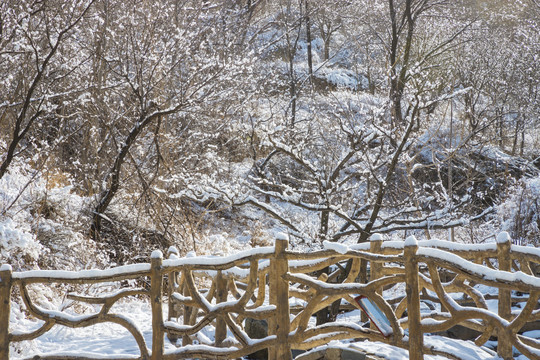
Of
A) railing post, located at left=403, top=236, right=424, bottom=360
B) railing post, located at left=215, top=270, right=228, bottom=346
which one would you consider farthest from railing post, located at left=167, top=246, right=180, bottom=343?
railing post, located at left=403, top=236, right=424, bottom=360

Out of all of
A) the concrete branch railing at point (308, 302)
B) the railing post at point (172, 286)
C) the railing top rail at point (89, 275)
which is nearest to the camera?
the concrete branch railing at point (308, 302)

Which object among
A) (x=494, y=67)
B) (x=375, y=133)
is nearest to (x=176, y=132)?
(x=375, y=133)

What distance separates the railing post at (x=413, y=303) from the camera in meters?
3.65

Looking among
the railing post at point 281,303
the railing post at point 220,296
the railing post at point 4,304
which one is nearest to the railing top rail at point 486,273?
the railing post at point 281,303

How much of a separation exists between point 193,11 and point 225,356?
8.46m

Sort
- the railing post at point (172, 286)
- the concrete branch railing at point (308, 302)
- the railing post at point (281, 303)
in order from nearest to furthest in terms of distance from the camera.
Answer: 1. the concrete branch railing at point (308, 302)
2. the railing post at point (281, 303)
3. the railing post at point (172, 286)

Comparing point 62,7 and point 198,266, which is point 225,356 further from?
point 62,7

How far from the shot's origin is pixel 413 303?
145 inches

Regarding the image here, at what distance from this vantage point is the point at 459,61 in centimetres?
1736

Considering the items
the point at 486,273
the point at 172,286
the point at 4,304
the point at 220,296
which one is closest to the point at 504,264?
the point at 486,273

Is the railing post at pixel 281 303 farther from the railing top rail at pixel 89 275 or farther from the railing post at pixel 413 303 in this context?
the railing top rail at pixel 89 275

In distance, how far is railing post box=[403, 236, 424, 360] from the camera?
3654mm

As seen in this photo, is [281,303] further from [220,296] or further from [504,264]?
[504,264]

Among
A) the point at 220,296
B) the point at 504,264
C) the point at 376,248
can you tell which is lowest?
the point at 220,296
